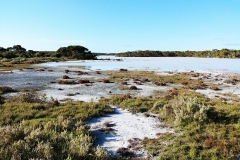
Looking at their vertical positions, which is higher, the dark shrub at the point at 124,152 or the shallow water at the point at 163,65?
the shallow water at the point at 163,65

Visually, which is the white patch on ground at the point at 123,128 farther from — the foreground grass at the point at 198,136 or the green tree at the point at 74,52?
the green tree at the point at 74,52

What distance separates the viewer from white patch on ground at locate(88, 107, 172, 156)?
1064cm

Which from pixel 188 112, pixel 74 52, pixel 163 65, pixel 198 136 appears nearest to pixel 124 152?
pixel 198 136

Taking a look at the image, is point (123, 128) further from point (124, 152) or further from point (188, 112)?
point (188, 112)

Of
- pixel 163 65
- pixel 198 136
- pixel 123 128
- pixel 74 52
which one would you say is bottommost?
pixel 123 128

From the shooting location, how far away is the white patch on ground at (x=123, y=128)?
10.6m

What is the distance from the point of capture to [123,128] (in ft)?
41.4

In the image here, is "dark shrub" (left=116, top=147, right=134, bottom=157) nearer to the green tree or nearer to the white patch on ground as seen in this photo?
the white patch on ground

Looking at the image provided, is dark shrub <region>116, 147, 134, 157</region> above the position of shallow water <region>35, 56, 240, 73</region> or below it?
below

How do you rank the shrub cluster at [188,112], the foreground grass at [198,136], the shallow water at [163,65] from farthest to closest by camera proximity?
the shallow water at [163,65] → the shrub cluster at [188,112] → the foreground grass at [198,136]

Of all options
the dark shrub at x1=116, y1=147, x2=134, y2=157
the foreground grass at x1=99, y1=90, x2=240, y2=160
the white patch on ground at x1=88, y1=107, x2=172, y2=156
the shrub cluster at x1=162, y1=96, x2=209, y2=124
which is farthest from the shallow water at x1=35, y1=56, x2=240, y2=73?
the dark shrub at x1=116, y1=147, x2=134, y2=157

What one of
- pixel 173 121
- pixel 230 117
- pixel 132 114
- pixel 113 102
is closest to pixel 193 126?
→ pixel 173 121

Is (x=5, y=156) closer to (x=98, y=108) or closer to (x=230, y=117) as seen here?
(x=98, y=108)

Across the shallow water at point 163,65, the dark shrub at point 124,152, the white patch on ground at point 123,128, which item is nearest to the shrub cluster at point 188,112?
the white patch on ground at point 123,128
